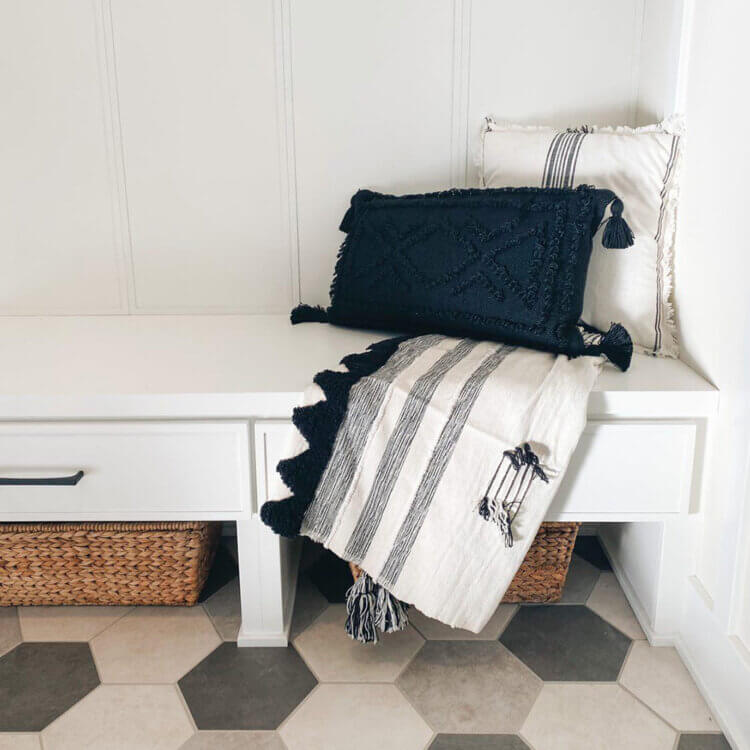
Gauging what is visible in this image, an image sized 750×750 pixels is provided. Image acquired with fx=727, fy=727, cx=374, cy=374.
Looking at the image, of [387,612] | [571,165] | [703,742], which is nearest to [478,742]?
[387,612]

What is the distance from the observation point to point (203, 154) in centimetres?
173

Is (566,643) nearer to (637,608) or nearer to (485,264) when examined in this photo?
(637,608)

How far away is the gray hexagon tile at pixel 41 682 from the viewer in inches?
47.3

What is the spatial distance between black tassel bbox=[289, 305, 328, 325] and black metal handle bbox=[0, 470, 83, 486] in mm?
610

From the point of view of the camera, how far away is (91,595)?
1466 millimetres

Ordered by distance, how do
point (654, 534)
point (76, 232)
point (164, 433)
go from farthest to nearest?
point (76, 232), point (654, 534), point (164, 433)

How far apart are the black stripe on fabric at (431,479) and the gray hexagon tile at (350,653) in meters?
0.21

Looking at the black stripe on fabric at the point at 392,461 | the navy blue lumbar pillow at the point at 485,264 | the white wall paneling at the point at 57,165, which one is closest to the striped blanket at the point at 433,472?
the black stripe on fabric at the point at 392,461

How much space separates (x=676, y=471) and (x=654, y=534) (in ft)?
0.57

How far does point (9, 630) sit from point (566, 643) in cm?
108

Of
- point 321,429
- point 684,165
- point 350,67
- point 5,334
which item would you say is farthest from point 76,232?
point 684,165

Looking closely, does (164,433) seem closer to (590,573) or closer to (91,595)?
(91,595)

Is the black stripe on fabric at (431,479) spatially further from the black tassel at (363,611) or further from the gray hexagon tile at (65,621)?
the gray hexagon tile at (65,621)

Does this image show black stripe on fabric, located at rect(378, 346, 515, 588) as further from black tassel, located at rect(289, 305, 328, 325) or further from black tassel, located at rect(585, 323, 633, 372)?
black tassel, located at rect(289, 305, 328, 325)
